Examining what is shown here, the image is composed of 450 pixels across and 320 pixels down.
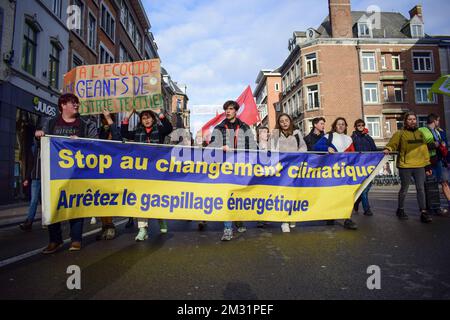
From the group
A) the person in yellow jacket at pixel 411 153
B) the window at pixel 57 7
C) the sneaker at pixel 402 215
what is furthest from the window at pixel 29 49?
the sneaker at pixel 402 215

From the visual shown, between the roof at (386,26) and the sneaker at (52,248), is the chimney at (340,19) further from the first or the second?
the sneaker at (52,248)

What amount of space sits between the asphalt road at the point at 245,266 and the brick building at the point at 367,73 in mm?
28149

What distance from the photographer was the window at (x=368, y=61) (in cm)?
3178

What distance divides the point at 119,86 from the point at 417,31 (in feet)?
120

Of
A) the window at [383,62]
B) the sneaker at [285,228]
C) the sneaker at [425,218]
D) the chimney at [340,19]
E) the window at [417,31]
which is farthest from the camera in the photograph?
the window at [417,31]

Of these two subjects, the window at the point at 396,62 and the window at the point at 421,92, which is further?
the window at the point at 396,62

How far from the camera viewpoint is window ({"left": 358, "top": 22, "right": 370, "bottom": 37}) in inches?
1275

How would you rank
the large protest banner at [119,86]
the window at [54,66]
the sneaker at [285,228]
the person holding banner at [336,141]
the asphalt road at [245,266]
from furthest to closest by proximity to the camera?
the window at [54,66] → the large protest banner at [119,86] → the person holding banner at [336,141] → the sneaker at [285,228] → the asphalt road at [245,266]

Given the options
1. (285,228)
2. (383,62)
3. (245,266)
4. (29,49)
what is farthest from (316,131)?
(383,62)

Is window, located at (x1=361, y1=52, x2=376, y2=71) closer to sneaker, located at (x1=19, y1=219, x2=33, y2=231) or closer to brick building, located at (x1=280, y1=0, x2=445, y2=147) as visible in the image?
brick building, located at (x1=280, y1=0, x2=445, y2=147)

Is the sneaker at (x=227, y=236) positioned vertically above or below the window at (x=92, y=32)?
below

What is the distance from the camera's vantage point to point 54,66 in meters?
15.2

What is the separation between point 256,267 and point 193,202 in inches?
65.9

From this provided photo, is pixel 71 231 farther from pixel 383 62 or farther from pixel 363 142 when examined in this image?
pixel 383 62
